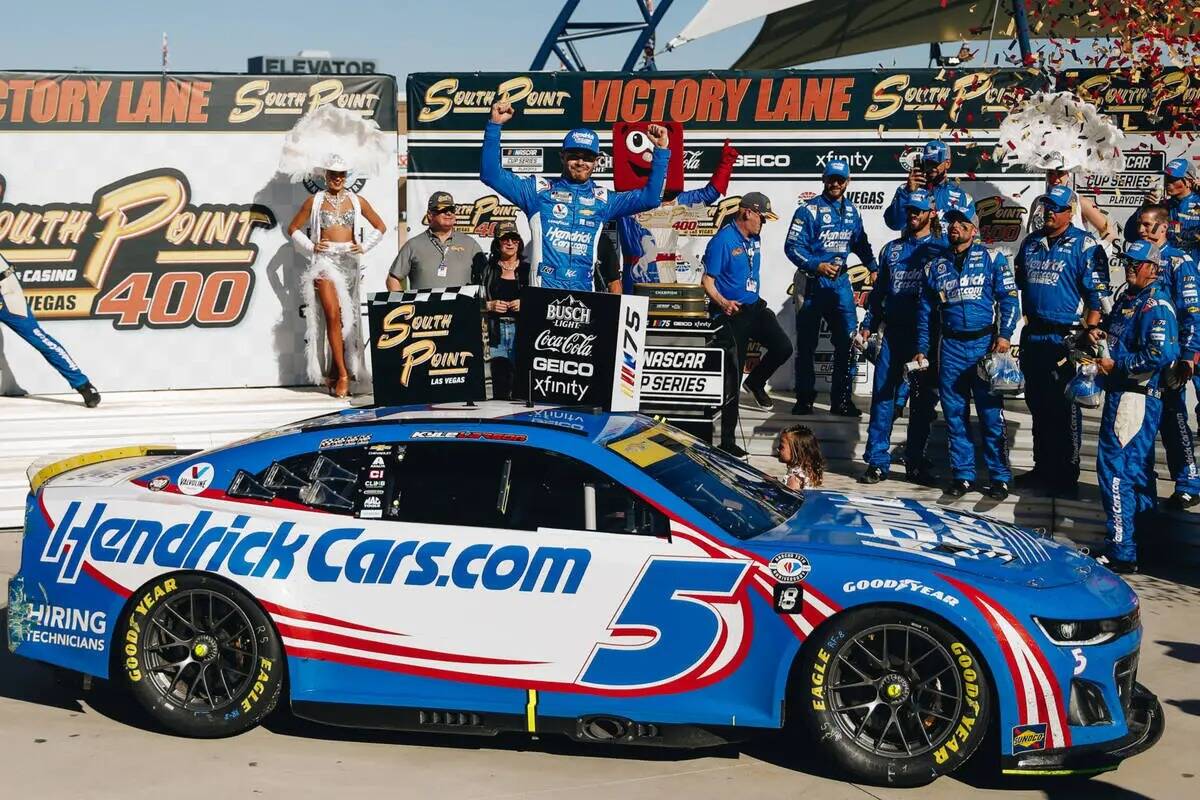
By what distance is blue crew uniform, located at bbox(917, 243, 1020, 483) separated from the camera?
32.7ft

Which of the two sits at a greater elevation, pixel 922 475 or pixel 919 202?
pixel 919 202

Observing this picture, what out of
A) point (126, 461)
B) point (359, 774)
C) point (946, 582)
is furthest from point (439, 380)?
point (946, 582)

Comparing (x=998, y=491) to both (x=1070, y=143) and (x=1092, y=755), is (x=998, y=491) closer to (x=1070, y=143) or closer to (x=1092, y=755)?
(x=1070, y=143)

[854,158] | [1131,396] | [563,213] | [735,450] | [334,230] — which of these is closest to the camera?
[1131,396]

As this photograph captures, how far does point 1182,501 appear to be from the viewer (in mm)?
9586

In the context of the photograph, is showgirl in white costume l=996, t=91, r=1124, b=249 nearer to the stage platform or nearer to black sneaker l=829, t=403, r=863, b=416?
the stage platform

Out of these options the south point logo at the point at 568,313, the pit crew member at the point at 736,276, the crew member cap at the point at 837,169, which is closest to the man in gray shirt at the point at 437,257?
the pit crew member at the point at 736,276

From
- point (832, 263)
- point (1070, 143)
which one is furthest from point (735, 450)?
point (1070, 143)

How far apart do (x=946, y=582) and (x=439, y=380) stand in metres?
4.34

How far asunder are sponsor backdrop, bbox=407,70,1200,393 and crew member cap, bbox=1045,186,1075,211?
2420mm

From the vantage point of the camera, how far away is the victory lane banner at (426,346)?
29.6ft

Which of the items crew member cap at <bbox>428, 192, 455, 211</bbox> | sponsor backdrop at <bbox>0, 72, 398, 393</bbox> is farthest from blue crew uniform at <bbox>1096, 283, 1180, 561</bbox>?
sponsor backdrop at <bbox>0, 72, 398, 393</bbox>

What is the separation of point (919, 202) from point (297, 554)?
→ 6419mm

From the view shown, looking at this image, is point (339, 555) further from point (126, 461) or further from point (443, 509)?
point (126, 461)
